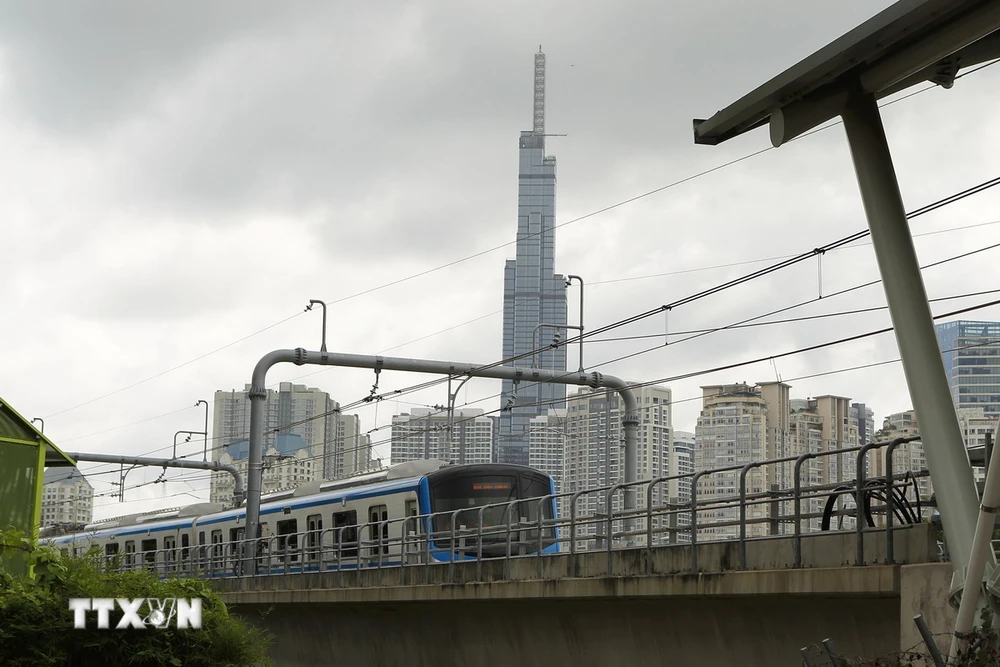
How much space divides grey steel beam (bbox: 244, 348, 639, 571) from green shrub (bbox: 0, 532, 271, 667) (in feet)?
49.7

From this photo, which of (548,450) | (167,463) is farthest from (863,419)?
(548,450)

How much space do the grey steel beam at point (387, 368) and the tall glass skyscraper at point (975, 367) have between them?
7.15 meters

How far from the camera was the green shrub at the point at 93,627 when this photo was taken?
38.0 feet

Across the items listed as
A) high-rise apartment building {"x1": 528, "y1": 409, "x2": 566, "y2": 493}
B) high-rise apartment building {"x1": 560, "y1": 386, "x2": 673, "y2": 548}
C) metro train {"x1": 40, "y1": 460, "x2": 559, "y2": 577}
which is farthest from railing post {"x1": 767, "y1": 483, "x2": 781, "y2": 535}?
high-rise apartment building {"x1": 528, "y1": 409, "x2": 566, "y2": 493}

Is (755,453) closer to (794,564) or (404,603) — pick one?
(404,603)

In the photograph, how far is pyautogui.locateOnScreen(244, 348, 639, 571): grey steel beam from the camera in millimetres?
28141

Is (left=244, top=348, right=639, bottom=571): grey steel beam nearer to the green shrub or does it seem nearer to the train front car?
the train front car

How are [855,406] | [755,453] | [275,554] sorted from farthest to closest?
[855,406] < [755,453] < [275,554]

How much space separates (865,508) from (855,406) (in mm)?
44453

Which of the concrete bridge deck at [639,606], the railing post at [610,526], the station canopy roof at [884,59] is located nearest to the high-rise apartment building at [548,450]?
the concrete bridge deck at [639,606]

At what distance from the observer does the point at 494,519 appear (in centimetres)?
2645

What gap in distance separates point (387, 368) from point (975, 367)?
15405mm

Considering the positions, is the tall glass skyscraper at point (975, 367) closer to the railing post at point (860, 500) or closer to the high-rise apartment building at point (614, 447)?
the railing post at point (860, 500)

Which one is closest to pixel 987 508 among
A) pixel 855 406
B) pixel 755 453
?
pixel 755 453
